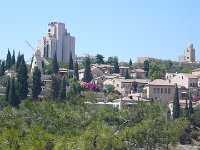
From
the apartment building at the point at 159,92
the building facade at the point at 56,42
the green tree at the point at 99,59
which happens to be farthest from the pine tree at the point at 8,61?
the apartment building at the point at 159,92

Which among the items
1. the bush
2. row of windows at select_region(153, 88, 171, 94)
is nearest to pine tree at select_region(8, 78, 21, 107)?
the bush

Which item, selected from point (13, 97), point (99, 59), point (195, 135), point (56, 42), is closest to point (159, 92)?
point (195, 135)

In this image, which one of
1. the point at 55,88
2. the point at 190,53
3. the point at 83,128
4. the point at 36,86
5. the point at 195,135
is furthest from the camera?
the point at 190,53

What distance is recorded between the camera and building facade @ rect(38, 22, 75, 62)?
325 feet

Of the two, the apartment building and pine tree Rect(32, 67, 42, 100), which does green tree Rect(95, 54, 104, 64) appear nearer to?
the apartment building

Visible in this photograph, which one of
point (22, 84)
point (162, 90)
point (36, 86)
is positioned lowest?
point (162, 90)

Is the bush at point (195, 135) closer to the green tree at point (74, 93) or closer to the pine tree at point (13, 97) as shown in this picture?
the green tree at point (74, 93)

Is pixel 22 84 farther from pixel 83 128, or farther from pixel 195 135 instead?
pixel 83 128

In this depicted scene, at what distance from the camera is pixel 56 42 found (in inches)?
3917

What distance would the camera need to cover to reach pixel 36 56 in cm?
7675

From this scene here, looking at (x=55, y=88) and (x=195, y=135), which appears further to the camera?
(x=55, y=88)

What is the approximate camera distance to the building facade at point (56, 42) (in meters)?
99.0

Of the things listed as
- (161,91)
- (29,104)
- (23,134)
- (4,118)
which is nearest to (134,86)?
(161,91)

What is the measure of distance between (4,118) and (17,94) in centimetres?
1942
